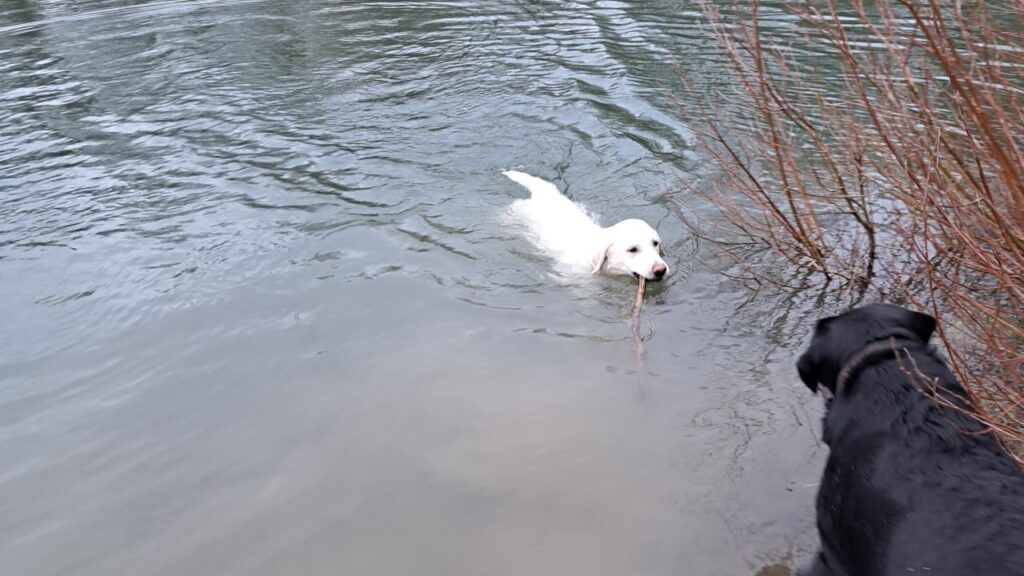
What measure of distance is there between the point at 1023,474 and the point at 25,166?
31.9 ft

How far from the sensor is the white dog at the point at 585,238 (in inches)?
263

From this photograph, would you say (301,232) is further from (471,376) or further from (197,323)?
(471,376)

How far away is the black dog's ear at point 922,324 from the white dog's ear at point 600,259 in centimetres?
339

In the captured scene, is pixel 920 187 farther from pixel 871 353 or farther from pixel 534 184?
pixel 534 184

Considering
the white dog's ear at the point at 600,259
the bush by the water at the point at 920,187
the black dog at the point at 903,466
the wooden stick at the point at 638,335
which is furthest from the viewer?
the white dog's ear at the point at 600,259

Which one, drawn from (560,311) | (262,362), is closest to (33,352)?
(262,362)

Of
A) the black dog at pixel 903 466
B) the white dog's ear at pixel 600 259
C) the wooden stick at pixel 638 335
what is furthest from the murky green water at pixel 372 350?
the black dog at pixel 903 466

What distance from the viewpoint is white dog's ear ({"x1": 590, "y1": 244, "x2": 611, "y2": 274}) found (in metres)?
6.80

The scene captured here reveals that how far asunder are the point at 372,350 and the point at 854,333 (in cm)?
326

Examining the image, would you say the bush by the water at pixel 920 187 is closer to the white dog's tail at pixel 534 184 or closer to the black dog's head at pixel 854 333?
the black dog's head at pixel 854 333

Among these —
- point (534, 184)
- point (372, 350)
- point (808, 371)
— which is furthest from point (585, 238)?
point (808, 371)

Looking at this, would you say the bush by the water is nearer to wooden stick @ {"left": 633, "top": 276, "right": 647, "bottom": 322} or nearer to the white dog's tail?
wooden stick @ {"left": 633, "top": 276, "right": 647, "bottom": 322}

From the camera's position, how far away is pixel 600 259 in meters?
6.82

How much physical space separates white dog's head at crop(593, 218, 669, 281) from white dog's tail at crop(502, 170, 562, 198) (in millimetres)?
1383
